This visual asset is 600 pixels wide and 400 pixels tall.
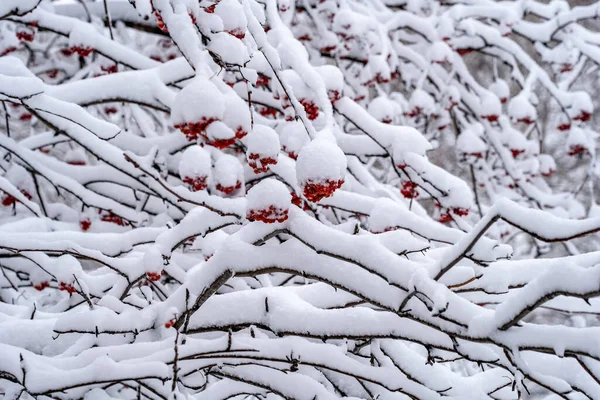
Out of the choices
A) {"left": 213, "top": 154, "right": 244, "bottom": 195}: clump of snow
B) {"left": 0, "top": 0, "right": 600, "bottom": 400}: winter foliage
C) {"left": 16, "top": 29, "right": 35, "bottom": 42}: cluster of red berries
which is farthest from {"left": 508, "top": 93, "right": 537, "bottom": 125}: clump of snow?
{"left": 16, "top": 29, "right": 35, "bottom": 42}: cluster of red berries

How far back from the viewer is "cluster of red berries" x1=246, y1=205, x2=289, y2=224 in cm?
131

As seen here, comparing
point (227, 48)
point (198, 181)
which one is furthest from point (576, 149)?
point (227, 48)

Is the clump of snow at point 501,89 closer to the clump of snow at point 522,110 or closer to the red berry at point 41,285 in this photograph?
the clump of snow at point 522,110

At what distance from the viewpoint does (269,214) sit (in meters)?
1.31

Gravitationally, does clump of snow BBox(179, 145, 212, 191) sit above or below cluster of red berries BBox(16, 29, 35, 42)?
below

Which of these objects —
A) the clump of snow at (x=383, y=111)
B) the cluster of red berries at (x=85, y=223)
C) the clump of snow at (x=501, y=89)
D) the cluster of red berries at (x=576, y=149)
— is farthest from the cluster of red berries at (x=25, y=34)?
the cluster of red berries at (x=576, y=149)

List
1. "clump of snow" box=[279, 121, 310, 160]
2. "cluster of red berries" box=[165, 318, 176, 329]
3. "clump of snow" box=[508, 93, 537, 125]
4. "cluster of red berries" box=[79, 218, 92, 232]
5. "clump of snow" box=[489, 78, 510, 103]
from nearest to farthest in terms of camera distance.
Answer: "cluster of red berries" box=[165, 318, 176, 329] → "clump of snow" box=[279, 121, 310, 160] → "cluster of red berries" box=[79, 218, 92, 232] → "clump of snow" box=[508, 93, 537, 125] → "clump of snow" box=[489, 78, 510, 103]

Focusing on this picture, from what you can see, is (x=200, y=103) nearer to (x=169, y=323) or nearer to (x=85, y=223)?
(x=169, y=323)

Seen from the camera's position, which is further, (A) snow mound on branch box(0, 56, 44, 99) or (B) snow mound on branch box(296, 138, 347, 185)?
(A) snow mound on branch box(0, 56, 44, 99)

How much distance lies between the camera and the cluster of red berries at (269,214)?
1307 mm

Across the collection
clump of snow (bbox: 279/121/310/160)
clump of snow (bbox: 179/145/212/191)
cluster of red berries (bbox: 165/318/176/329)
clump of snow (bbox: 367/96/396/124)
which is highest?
clump of snow (bbox: 367/96/396/124)

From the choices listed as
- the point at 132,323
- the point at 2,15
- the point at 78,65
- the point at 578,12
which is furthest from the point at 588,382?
the point at 78,65

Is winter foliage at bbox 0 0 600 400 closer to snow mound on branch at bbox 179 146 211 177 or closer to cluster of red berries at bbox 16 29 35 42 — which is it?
snow mound on branch at bbox 179 146 211 177

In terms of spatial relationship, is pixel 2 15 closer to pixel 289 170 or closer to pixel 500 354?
pixel 289 170
